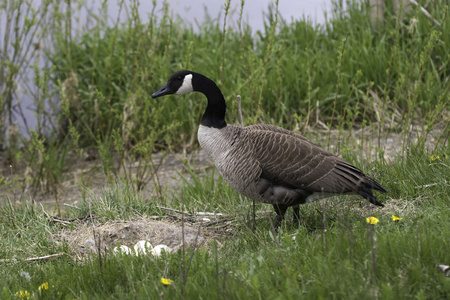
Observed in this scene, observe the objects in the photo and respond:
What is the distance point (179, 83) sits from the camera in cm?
473

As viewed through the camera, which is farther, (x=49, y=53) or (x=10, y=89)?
(x=49, y=53)

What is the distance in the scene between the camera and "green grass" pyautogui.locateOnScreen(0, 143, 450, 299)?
8.96ft

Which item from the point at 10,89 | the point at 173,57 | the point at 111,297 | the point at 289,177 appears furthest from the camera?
the point at 173,57

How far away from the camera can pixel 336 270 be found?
9.34 feet

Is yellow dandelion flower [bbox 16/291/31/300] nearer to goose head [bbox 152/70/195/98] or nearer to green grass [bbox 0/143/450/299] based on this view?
green grass [bbox 0/143/450/299]

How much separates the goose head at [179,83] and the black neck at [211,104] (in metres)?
0.05

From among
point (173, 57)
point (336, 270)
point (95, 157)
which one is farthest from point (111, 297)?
point (173, 57)

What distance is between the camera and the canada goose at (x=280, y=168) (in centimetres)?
415

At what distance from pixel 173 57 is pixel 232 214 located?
5893 mm

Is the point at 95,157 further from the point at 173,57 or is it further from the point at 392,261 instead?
the point at 392,261

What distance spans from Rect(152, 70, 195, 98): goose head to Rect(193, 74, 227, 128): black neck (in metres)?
0.05

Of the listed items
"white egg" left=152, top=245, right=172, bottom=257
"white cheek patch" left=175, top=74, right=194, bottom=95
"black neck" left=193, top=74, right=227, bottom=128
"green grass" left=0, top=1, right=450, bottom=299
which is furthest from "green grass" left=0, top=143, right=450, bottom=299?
"white cheek patch" left=175, top=74, right=194, bottom=95

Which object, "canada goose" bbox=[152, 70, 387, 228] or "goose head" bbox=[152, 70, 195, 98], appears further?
"goose head" bbox=[152, 70, 195, 98]

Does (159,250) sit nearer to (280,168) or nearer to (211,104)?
(280,168)
